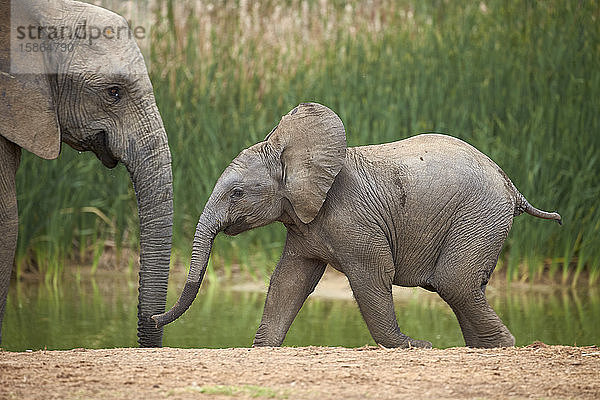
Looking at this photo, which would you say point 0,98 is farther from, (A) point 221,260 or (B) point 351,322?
(A) point 221,260

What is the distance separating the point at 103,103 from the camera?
21.1ft

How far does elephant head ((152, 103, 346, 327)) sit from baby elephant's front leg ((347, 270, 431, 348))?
49cm

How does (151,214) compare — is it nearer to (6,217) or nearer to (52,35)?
(6,217)

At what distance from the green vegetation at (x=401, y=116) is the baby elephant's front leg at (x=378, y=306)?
416 centimetres

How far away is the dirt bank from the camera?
457 centimetres

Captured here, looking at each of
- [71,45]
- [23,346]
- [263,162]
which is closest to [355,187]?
[263,162]

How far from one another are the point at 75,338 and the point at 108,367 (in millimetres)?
3097

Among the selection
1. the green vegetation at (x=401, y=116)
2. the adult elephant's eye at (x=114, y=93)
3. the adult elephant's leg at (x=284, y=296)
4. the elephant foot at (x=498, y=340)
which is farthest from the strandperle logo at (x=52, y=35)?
the green vegetation at (x=401, y=116)

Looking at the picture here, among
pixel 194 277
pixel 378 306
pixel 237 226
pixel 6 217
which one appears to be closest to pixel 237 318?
pixel 237 226

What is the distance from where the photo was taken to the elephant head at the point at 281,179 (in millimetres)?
6328

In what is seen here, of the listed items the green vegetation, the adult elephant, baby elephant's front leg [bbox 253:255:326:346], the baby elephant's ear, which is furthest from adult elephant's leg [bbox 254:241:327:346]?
the green vegetation

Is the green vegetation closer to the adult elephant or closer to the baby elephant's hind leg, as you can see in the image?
the adult elephant

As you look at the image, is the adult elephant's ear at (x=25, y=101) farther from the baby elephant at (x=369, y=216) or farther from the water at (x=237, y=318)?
the water at (x=237, y=318)

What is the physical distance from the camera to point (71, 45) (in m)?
6.40
